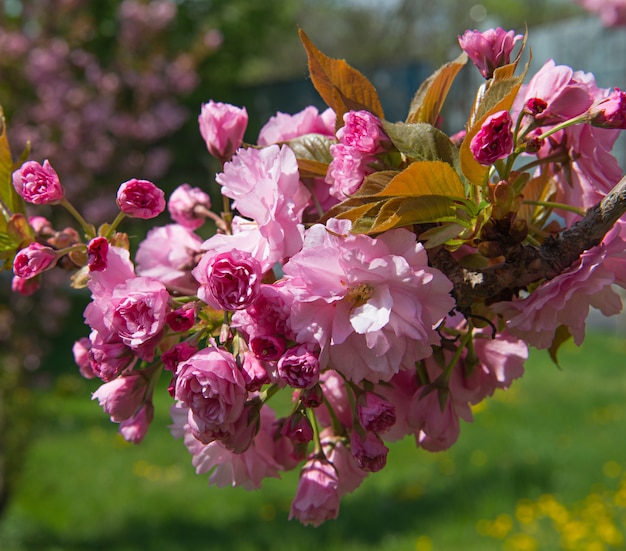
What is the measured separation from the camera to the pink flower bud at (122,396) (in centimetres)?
71

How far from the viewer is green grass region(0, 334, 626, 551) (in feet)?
10.8

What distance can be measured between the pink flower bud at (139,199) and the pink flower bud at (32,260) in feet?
0.29

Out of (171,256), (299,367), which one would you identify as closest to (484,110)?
(299,367)

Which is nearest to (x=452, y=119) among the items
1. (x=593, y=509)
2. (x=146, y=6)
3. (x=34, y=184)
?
(x=146, y=6)

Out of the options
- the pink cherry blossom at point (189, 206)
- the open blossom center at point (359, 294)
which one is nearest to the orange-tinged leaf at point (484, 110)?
the open blossom center at point (359, 294)

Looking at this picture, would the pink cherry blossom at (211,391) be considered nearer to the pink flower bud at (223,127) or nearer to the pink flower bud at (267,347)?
the pink flower bud at (267,347)

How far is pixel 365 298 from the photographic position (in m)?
0.62

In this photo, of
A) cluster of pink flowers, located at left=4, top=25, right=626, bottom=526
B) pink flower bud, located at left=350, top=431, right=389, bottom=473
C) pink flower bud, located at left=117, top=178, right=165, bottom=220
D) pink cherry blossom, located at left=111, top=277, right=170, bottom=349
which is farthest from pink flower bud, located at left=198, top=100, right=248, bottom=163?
pink flower bud, located at left=350, top=431, right=389, bottom=473

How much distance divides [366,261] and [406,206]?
0.06 meters

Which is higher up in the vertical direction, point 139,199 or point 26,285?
point 139,199

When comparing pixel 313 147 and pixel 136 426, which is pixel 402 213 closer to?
pixel 313 147

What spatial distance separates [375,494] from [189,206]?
122 inches

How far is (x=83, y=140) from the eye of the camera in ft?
18.8

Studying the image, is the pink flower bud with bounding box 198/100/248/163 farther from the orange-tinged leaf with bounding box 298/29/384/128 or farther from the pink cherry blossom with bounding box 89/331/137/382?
the pink cherry blossom with bounding box 89/331/137/382
